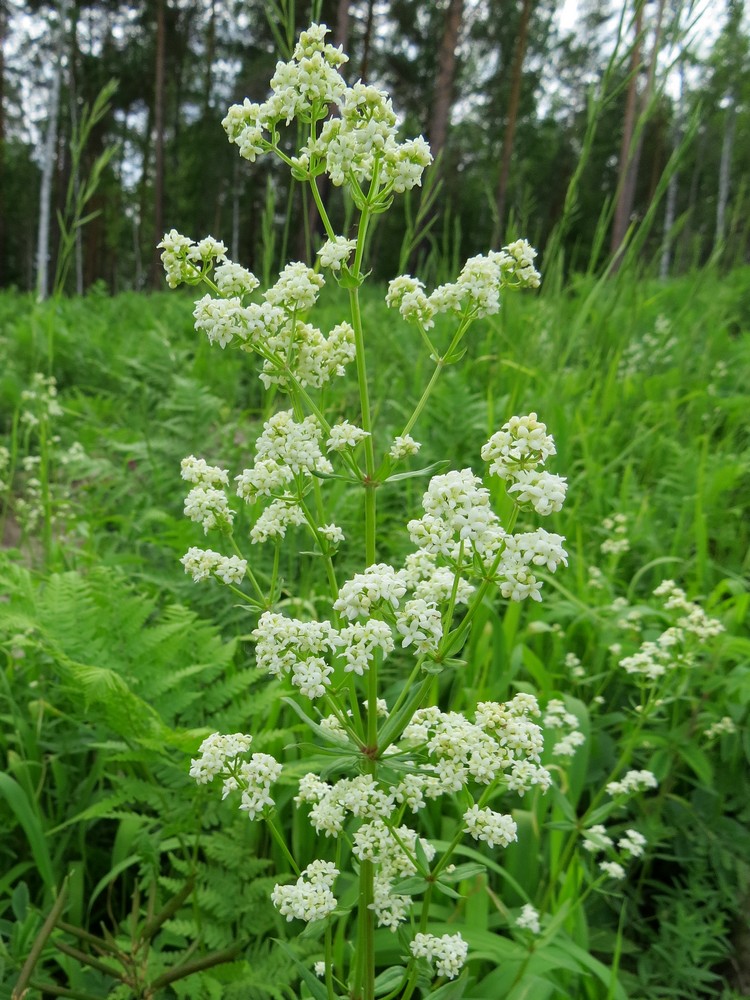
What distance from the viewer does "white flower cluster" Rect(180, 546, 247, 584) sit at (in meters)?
1.22

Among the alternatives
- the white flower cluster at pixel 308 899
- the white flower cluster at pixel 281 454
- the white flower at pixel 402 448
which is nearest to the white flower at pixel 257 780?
the white flower cluster at pixel 308 899

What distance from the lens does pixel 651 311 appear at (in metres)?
6.26

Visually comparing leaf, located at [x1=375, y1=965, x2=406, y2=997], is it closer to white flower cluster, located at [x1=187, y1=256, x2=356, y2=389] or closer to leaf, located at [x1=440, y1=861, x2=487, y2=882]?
leaf, located at [x1=440, y1=861, x2=487, y2=882]

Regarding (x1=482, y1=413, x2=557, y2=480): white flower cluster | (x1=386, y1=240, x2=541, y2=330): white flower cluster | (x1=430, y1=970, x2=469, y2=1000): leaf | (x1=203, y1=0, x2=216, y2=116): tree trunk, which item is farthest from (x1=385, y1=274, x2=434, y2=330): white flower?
(x1=203, y1=0, x2=216, y2=116): tree trunk

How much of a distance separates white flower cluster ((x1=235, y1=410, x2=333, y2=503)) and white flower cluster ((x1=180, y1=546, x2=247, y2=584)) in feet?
0.38

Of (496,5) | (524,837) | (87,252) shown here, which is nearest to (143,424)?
(524,837)

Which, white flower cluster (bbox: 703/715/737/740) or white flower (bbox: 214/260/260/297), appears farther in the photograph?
white flower cluster (bbox: 703/715/737/740)

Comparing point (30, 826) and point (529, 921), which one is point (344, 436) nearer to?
point (529, 921)

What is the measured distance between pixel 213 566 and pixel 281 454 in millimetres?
254

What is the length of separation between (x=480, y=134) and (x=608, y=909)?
35299 mm

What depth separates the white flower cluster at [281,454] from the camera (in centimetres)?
117

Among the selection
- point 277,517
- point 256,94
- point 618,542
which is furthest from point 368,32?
point 277,517

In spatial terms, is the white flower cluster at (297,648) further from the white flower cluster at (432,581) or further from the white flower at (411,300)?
the white flower at (411,300)

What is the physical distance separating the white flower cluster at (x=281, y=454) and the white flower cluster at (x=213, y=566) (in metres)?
0.12
